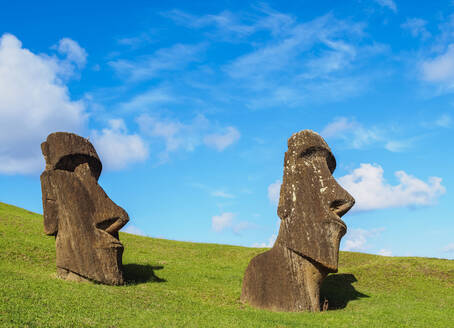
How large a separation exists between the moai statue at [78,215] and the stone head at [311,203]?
685 centimetres

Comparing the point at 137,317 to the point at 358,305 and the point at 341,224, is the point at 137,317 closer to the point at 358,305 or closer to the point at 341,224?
the point at 341,224

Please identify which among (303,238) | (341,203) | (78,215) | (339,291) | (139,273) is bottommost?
(139,273)

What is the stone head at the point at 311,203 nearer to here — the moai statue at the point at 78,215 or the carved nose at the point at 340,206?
the carved nose at the point at 340,206

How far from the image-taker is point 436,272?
76.6ft

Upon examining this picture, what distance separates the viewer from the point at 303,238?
594 inches

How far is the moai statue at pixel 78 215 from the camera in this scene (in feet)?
54.6

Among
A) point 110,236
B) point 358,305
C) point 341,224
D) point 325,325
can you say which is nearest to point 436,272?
point 358,305

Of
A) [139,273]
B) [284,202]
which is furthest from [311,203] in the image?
[139,273]

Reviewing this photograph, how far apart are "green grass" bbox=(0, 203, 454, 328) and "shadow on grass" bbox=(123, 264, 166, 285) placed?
52 millimetres

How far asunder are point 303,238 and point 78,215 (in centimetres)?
883

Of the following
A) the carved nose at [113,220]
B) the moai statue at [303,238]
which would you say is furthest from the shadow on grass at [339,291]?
the carved nose at [113,220]

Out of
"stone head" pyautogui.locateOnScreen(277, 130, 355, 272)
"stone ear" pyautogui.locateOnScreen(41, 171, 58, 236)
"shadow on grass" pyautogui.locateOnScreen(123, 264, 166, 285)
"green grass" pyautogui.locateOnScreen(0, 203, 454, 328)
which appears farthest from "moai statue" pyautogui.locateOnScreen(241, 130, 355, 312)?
"stone ear" pyautogui.locateOnScreen(41, 171, 58, 236)

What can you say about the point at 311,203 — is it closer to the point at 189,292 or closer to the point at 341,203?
the point at 341,203

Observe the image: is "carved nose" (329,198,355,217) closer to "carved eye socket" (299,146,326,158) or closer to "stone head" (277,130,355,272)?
"stone head" (277,130,355,272)
